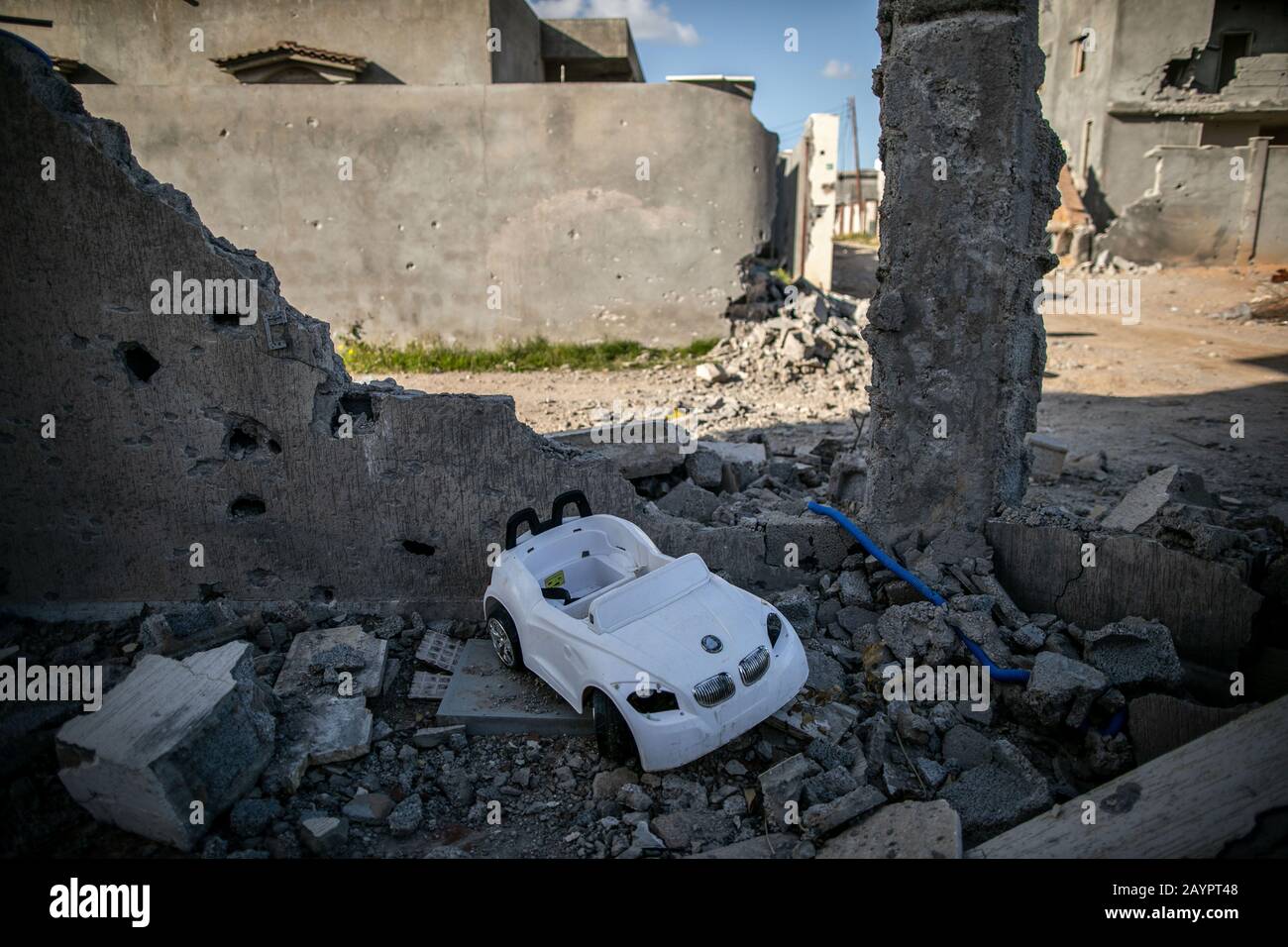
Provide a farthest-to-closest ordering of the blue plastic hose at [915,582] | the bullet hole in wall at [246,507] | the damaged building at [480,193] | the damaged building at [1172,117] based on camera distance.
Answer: the damaged building at [1172,117]
the damaged building at [480,193]
the bullet hole in wall at [246,507]
the blue plastic hose at [915,582]

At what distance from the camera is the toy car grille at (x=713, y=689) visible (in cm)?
353

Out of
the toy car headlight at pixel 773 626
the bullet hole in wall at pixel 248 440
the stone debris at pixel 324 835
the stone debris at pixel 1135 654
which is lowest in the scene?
the stone debris at pixel 324 835

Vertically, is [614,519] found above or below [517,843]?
above

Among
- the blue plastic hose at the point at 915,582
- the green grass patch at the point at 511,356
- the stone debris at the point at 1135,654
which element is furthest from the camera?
the green grass patch at the point at 511,356

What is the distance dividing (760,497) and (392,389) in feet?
9.20

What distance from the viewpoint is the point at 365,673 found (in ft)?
14.5

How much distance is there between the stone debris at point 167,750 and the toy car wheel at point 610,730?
4.92 feet

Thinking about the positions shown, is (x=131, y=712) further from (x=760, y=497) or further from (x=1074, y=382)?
(x=1074, y=382)

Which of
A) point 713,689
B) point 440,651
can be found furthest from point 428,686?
point 713,689

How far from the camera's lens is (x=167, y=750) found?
324cm

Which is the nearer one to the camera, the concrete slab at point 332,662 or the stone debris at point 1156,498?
the concrete slab at point 332,662

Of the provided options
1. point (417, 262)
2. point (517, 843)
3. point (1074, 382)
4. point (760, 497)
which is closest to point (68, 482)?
point (517, 843)

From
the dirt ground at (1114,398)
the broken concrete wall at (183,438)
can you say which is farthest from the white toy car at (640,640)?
the dirt ground at (1114,398)

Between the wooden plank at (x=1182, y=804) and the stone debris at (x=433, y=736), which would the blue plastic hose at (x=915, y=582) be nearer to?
the wooden plank at (x=1182, y=804)
